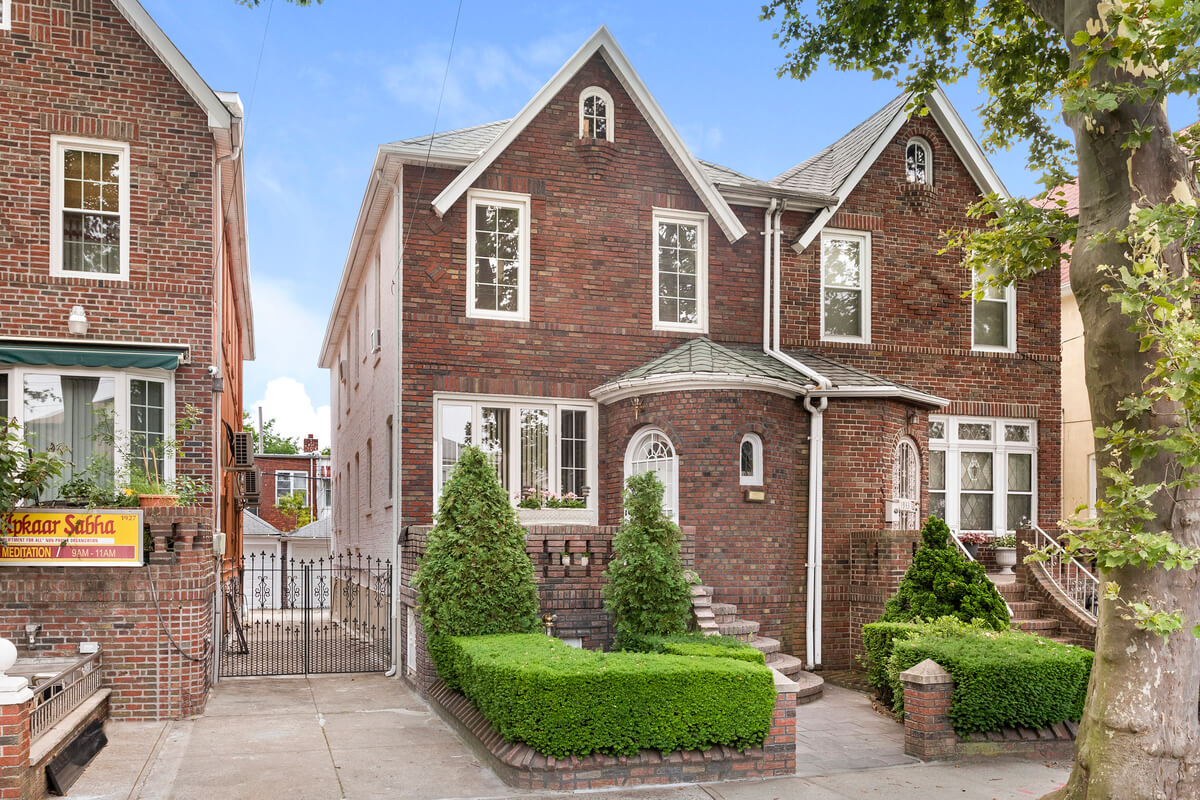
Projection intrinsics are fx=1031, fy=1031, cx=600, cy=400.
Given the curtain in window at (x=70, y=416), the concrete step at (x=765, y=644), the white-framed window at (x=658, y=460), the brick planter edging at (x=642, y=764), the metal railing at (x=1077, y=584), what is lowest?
the brick planter edging at (x=642, y=764)

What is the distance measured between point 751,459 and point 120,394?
28.6 feet

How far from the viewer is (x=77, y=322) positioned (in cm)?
1286

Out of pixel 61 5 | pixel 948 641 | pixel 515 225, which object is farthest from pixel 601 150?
pixel 948 641

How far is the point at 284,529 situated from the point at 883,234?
33.0 metres

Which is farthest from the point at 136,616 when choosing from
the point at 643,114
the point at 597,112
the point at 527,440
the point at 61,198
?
the point at 643,114

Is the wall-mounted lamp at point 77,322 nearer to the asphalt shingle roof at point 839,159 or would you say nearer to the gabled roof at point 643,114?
the gabled roof at point 643,114

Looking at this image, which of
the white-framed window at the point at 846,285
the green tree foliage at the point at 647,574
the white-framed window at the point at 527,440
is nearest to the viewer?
the green tree foliage at the point at 647,574

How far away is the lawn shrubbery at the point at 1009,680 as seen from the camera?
10383 mm

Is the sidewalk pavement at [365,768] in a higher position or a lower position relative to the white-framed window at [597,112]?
lower

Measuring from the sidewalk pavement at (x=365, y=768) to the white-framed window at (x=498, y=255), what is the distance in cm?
636

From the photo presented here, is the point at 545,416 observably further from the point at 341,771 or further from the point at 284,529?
the point at 284,529

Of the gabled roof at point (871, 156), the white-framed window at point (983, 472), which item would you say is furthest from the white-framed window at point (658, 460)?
the white-framed window at point (983, 472)

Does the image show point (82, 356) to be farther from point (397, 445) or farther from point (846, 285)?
point (846, 285)

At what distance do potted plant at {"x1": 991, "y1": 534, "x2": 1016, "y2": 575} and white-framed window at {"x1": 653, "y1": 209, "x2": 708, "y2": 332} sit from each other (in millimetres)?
6124
